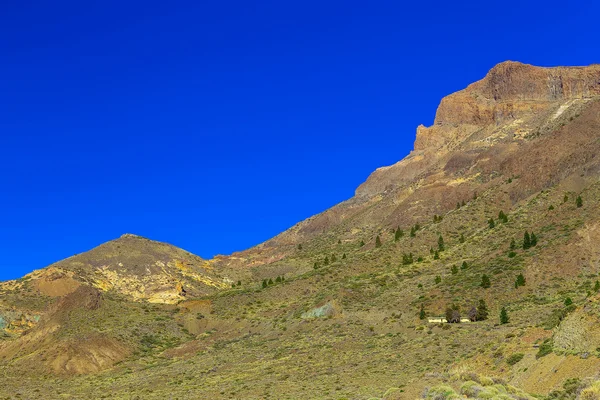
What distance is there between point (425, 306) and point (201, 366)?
20699mm

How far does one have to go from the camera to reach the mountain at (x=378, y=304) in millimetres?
33062

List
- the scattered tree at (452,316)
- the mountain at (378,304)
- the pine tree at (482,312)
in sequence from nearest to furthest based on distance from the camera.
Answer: the mountain at (378,304)
the scattered tree at (452,316)
the pine tree at (482,312)

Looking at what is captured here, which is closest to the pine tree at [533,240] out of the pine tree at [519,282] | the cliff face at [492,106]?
the pine tree at [519,282]

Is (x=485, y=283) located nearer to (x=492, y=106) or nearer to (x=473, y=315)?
(x=473, y=315)

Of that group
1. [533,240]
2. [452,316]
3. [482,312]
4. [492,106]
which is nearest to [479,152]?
[492,106]

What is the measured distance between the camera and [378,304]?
64.9 meters

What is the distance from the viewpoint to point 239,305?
7844 cm

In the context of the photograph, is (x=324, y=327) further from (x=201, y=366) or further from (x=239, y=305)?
(x=239, y=305)

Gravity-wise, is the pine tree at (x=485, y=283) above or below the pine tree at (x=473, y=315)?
above

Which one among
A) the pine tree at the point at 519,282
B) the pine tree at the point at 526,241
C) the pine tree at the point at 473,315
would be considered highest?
the pine tree at the point at 526,241

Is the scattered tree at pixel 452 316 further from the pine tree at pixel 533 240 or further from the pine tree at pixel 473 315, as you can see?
the pine tree at pixel 533 240

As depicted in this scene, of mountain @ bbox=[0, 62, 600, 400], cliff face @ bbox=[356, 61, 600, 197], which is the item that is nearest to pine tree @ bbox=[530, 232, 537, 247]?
mountain @ bbox=[0, 62, 600, 400]

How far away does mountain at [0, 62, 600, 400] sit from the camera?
33.1 metres

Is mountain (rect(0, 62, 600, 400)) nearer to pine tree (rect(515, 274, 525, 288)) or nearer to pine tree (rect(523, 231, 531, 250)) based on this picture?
pine tree (rect(515, 274, 525, 288))
